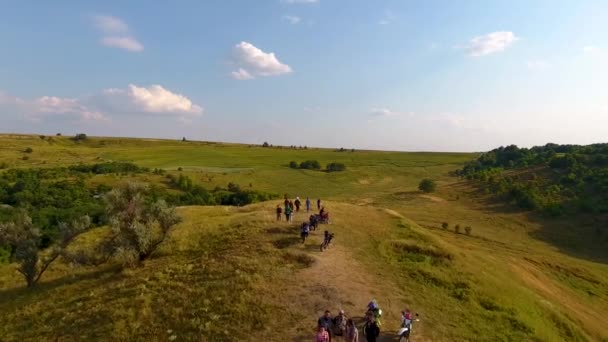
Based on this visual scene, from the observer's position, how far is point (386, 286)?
31.6 meters

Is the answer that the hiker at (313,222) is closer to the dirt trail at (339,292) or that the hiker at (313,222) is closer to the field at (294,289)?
the field at (294,289)

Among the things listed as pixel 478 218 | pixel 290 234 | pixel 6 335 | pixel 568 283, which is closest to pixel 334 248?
pixel 290 234

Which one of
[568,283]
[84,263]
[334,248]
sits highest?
[334,248]

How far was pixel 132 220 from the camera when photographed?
3716cm

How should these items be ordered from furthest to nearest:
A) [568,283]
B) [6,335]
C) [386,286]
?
1. [568,283]
2. [386,286]
3. [6,335]

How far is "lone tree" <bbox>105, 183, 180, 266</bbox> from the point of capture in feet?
120

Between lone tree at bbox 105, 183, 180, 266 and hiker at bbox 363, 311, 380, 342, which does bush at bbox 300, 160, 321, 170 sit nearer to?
lone tree at bbox 105, 183, 180, 266

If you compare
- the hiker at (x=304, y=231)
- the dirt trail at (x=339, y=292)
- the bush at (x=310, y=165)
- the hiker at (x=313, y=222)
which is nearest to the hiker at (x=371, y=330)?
the dirt trail at (x=339, y=292)

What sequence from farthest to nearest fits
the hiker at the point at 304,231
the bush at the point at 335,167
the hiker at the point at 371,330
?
the bush at the point at 335,167, the hiker at the point at 304,231, the hiker at the point at 371,330

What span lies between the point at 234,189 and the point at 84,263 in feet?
268

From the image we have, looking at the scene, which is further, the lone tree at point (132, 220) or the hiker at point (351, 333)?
the lone tree at point (132, 220)

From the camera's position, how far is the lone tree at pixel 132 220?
120 feet

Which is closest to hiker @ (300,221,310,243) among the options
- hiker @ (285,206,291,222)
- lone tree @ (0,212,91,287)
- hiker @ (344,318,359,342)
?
hiker @ (285,206,291,222)

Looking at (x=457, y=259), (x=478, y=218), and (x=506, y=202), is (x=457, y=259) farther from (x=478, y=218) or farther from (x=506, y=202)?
(x=506, y=202)
